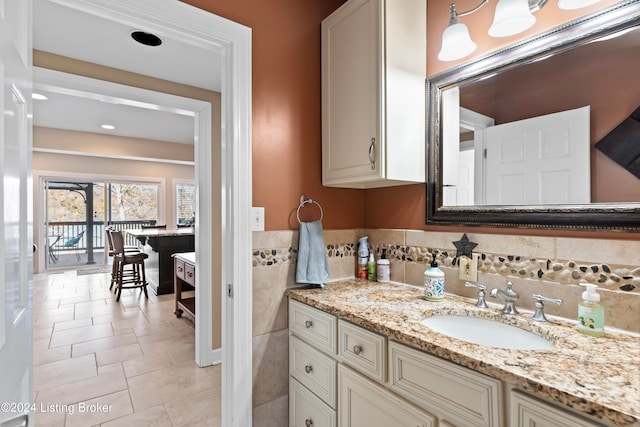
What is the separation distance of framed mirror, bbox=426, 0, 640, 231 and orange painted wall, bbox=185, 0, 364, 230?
2.09ft

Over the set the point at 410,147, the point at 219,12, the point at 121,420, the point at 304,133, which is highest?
the point at 219,12

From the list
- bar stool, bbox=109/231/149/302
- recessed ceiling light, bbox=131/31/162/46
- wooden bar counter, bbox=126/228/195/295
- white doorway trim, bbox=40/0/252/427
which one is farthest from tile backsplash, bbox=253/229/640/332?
bar stool, bbox=109/231/149/302

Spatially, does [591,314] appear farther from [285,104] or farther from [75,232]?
[75,232]

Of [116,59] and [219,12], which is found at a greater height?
[116,59]

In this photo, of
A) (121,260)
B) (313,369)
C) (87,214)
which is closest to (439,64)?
(313,369)

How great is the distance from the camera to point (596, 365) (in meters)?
0.80

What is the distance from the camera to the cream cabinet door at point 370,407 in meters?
1.01

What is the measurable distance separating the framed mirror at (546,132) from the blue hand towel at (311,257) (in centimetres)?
60

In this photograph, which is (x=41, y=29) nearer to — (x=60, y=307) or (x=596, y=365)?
(x=596, y=365)

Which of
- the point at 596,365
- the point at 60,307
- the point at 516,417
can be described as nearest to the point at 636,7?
the point at 596,365

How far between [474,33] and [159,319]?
13.5 feet

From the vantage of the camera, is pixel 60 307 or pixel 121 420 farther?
pixel 60 307

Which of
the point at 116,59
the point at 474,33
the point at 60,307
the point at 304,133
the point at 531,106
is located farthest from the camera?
the point at 60,307

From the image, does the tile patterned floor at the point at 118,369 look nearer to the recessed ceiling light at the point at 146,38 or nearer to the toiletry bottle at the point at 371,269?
the toiletry bottle at the point at 371,269
